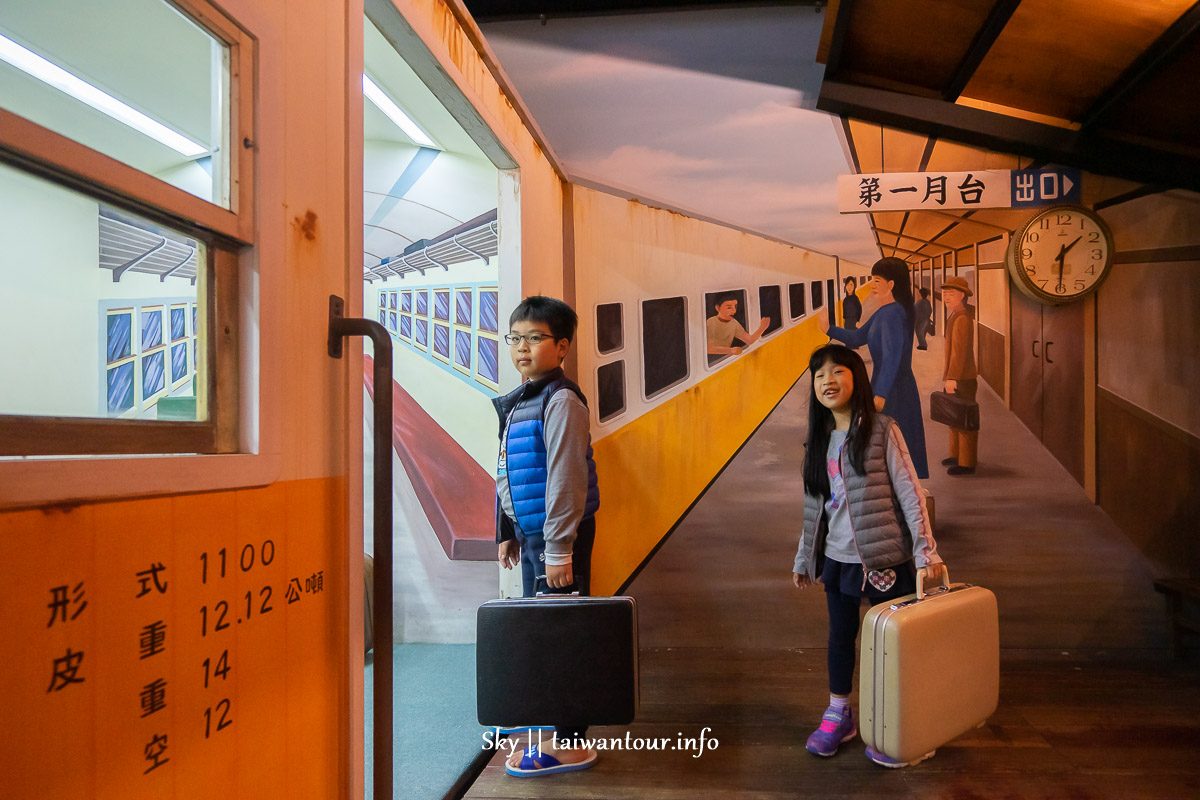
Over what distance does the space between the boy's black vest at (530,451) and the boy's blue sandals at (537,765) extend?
2.26ft

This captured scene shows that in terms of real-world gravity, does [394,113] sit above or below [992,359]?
above

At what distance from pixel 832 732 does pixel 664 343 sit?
1867mm

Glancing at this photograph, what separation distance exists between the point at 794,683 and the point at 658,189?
91.2 inches

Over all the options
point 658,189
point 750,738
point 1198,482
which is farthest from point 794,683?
point 658,189

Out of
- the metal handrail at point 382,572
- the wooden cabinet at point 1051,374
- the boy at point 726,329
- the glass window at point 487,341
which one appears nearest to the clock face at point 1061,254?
the wooden cabinet at point 1051,374

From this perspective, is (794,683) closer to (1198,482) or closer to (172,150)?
(1198,482)

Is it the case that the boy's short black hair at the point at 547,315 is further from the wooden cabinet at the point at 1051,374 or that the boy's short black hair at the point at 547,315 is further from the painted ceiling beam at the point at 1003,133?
the wooden cabinet at the point at 1051,374

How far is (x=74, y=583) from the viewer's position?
2.68 ft

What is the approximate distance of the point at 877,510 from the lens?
7.43 ft

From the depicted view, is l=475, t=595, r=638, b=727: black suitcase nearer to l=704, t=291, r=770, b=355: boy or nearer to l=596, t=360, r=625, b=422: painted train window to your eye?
l=596, t=360, r=625, b=422: painted train window

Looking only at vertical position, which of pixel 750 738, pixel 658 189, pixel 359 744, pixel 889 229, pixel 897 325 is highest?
pixel 658 189

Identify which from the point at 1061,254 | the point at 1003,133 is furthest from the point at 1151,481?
the point at 1003,133

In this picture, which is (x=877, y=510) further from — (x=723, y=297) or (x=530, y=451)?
(x=723, y=297)

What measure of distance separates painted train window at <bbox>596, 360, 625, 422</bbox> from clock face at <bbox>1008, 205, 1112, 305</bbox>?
1857 millimetres
